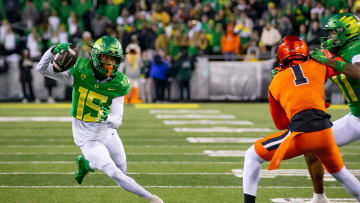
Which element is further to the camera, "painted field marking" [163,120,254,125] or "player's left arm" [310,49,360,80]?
→ "painted field marking" [163,120,254,125]

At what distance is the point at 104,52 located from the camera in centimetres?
521

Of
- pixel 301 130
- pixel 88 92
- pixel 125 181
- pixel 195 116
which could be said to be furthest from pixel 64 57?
pixel 195 116

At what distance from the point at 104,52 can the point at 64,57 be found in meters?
0.33

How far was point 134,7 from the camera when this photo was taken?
17.8 metres

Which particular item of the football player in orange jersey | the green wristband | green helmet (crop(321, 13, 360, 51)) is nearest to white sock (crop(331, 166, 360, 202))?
the football player in orange jersey

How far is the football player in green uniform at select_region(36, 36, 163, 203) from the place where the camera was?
17.2ft

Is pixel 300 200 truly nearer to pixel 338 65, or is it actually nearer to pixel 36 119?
pixel 338 65

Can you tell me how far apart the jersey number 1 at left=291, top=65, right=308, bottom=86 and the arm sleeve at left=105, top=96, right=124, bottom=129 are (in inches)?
57.9

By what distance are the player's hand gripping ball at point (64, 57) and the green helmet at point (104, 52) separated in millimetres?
175

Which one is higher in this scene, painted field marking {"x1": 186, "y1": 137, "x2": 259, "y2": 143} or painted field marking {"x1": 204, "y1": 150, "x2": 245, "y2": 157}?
painted field marking {"x1": 204, "y1": 150, "x2": 245, "y2": 157}

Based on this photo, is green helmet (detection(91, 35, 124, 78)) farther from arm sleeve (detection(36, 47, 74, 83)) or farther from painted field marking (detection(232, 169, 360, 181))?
painted field marking (detection(232, 169, 360, 181))

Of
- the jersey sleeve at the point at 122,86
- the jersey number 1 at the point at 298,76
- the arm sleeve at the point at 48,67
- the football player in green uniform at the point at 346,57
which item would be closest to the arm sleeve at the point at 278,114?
the jersey number 1 at the point at 298,76

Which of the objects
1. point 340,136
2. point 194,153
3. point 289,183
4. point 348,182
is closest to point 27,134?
point 194,153

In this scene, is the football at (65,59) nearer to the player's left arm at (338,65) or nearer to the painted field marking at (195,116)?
the player's left arm at (338,65)
